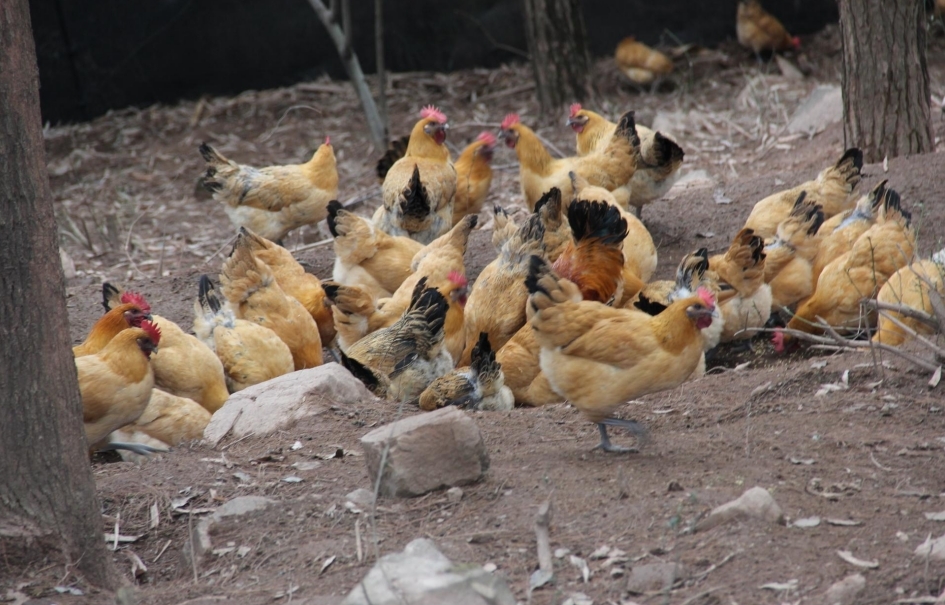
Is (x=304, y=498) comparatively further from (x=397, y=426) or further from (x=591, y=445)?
(x=591, y=445)

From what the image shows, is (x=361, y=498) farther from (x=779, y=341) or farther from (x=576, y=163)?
(x=576, y=163)

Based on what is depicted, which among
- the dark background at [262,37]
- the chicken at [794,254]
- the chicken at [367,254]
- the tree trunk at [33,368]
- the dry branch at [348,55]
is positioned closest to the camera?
the tree trunk at [33,368]

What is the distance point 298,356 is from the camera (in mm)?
6477

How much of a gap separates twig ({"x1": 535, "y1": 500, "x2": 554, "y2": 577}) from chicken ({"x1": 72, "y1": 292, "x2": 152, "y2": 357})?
10.2 ft

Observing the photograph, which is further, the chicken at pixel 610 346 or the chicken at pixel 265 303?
the chicken at pixel 265 303

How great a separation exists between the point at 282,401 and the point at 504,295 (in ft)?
6.31

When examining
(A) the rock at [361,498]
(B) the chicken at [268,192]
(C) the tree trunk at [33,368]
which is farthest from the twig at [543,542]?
(B) the chicken at [268,192]

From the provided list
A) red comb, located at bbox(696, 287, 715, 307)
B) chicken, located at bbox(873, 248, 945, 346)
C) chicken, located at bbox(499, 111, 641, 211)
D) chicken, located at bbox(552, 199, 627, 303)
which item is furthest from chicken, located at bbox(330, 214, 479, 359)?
chicken, located at bbox(873, 248, 945, 346)

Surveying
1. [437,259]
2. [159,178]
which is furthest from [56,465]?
[159,178]

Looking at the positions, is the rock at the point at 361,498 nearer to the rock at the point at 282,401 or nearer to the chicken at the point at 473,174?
the rock at the point at 282,401

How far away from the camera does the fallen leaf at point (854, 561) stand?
3.08m

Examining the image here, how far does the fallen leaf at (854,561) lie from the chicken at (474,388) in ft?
8.68

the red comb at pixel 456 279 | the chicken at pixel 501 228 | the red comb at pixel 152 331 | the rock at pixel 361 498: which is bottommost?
the rock at pixel 361 498

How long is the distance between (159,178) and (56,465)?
9060mm
